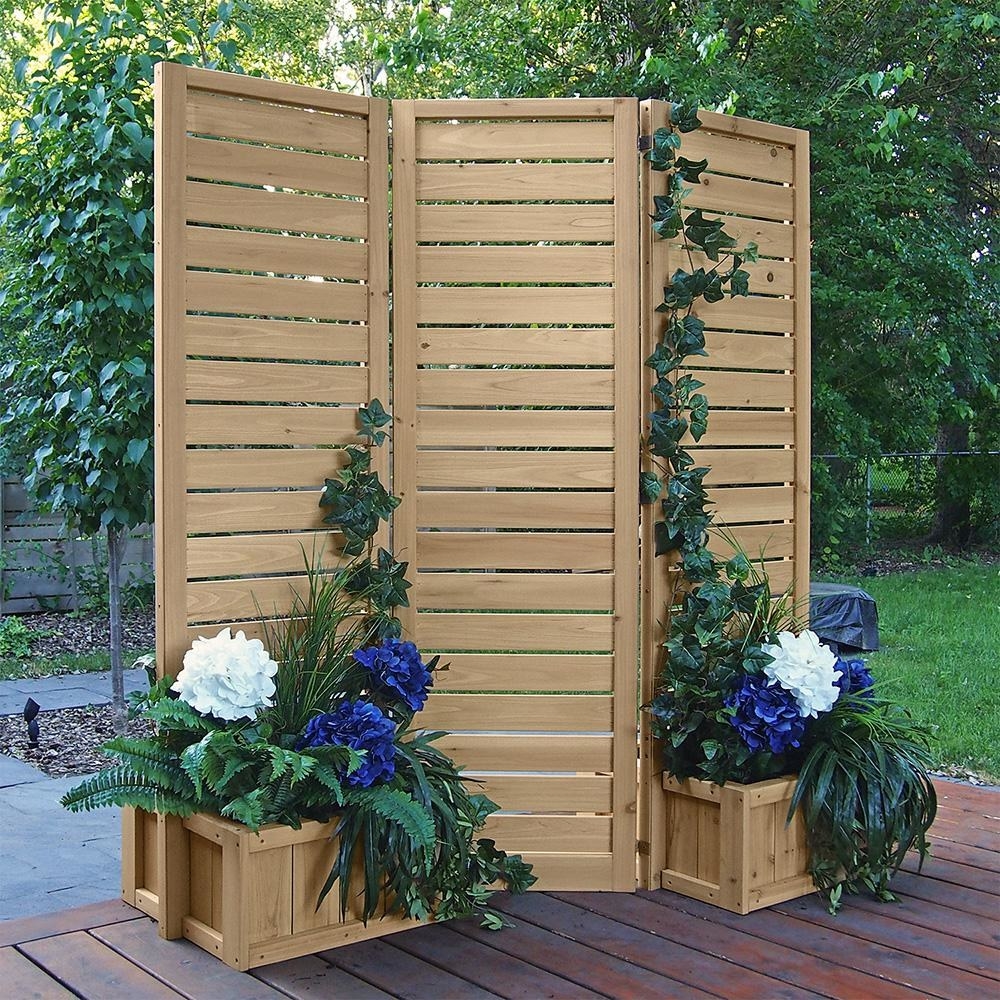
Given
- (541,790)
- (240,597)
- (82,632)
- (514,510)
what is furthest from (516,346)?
(82,632)

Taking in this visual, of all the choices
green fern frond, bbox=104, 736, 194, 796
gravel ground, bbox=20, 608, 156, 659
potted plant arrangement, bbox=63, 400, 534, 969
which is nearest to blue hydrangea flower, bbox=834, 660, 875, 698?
potted plant arrangement, bbox=63, 400, 534, 969

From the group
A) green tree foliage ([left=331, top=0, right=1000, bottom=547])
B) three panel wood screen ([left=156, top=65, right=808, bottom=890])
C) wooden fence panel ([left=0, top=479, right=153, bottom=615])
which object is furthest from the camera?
wooden fence panel ([left=0, top=479, right=153, bottom=615])

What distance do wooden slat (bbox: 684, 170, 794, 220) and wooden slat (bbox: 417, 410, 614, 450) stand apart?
68cm

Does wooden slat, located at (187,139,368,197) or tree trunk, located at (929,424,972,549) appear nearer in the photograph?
wooden slat, located at (187,139,368,197)

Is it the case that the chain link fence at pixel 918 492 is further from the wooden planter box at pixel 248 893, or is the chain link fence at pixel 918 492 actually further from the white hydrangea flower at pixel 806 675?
the wooden planter box at pixel 248 893

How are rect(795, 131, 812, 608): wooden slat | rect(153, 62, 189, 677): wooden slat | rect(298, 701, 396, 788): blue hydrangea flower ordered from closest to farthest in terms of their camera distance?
rect(298, 701, 396, 788): blue hydrangea flower < rect(153, 62, 189, 677): wooden slat < rect(795, 131, 812, 608): wooden slat

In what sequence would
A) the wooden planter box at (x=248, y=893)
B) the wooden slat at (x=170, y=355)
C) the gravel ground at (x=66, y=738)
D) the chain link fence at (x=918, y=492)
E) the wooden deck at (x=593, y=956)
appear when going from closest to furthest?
the wooden deck at (x=593, y=956) < the wooden planter box at (x=248, y=893) < the wooden slat at (x=170, y=355) < the gravel ground at (x=66, y=738) < the chain link fence at (x=918, y=492)

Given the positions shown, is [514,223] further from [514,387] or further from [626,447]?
[626,447]

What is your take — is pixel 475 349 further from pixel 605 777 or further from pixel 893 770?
pixel 893 770

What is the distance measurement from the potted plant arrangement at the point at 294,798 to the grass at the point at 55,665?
3.58 meters

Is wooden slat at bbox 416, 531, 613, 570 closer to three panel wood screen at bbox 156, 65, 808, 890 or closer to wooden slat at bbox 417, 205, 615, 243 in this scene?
three panel wood screen at bbox 156, 65, 808, 890

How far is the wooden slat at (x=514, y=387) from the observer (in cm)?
324

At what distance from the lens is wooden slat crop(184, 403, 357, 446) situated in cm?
297

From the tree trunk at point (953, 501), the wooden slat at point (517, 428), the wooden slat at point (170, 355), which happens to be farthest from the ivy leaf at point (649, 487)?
the tree trunk at point (953, 501)
